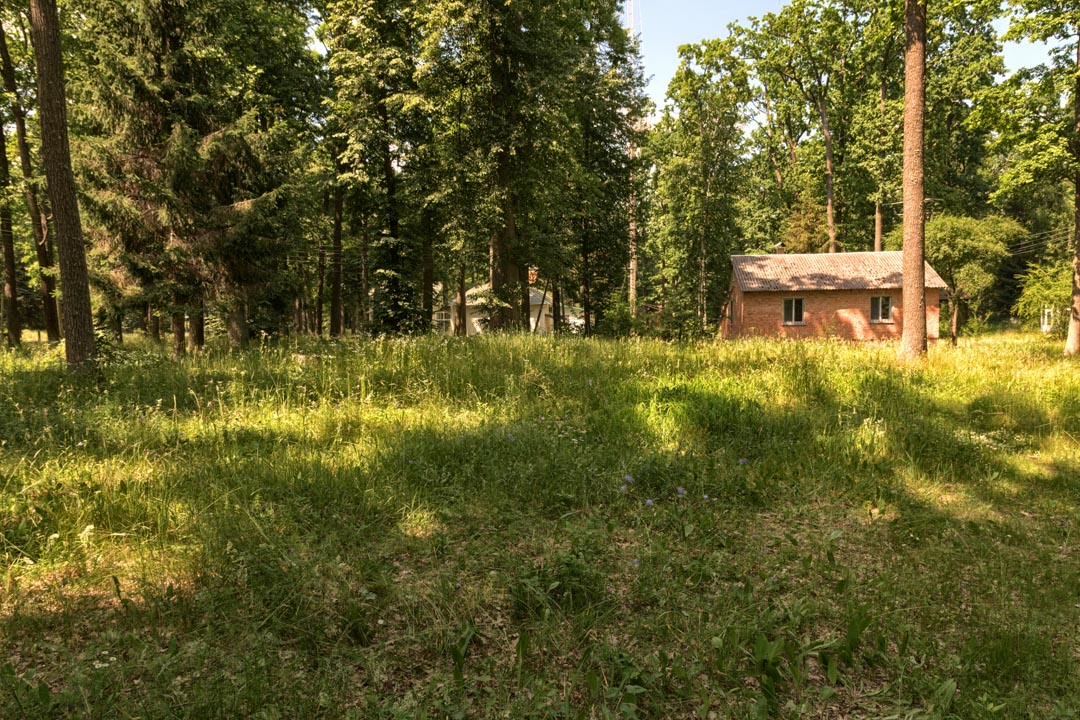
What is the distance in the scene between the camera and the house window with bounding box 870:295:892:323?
27.6m

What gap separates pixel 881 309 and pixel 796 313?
14.5 feet

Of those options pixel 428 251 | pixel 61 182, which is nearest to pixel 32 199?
pixel 428 251

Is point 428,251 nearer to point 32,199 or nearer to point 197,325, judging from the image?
point 197,325

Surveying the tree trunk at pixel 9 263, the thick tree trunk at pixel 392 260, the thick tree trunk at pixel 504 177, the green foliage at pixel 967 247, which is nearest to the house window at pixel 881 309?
the green foliage at pixel 967 247

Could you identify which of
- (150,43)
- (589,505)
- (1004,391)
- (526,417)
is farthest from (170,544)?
(150,43)

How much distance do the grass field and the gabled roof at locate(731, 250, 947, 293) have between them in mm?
21454

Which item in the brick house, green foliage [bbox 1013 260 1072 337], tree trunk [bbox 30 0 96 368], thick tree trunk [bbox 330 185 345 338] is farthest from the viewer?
the brick house

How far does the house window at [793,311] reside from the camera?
1096 inches

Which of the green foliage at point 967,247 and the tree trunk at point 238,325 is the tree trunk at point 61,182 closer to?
the tree trunk at point 238,325

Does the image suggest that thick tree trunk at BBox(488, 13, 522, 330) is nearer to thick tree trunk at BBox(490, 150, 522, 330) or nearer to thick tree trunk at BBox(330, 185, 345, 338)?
thick tree trunk at BBox(490, 150, 522, 330)

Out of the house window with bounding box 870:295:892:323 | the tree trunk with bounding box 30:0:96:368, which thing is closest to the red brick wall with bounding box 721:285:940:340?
the house window with bounding box 870:295:892:323

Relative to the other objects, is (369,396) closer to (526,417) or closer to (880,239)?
(526,417)

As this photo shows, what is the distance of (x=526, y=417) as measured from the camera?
6.28 meters

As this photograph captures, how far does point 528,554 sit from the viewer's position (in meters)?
3.77
